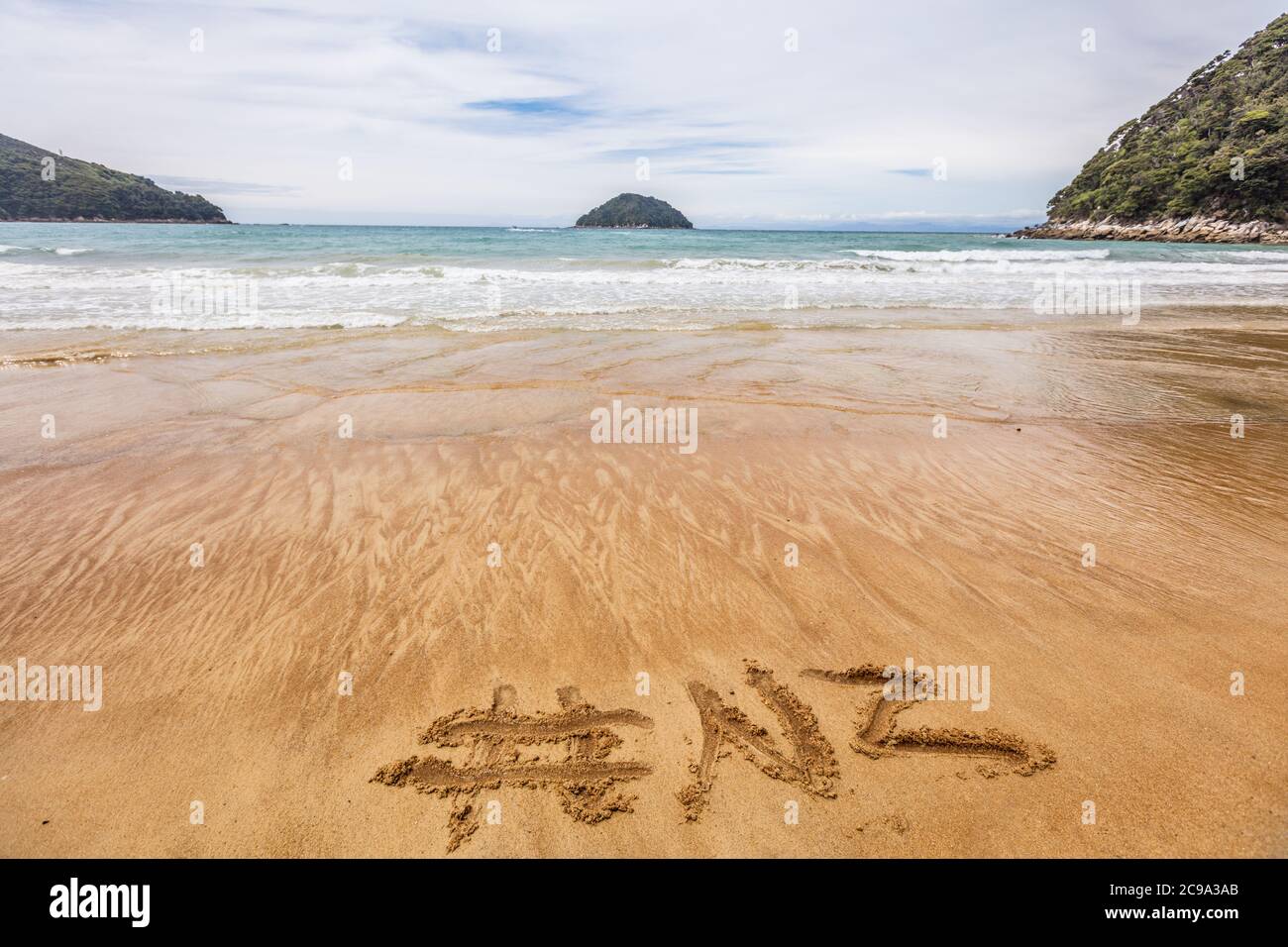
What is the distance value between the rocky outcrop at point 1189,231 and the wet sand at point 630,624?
77.3 metres

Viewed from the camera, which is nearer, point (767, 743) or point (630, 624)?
point (767, 743)

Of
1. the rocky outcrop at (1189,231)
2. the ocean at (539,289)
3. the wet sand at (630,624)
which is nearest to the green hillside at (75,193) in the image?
the ocean at (539,289)

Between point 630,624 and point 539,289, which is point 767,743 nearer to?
point 630,624

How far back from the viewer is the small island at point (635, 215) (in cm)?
15600

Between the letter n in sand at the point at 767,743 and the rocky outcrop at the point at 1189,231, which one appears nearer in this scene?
the letter n in sand at the point at 767,743

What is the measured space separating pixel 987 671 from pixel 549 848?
9.21 feet

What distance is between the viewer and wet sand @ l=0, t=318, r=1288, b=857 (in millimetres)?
2688

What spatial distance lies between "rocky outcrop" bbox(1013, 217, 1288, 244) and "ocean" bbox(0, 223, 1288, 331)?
32944 millimetres

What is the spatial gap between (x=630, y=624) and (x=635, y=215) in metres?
168

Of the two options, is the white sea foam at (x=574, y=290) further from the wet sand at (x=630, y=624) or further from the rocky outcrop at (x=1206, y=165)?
the rocky outcrop at (x=1206, y=165)

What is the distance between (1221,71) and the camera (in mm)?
77188

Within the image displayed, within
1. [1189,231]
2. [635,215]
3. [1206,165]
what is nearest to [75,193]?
[635,215]

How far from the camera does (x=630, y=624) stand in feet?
13.1

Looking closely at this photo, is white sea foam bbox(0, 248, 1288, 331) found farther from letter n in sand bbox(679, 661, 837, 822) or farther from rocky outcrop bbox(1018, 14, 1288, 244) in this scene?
rocky outcrop bbox(1018, 14, 1288, 244)
